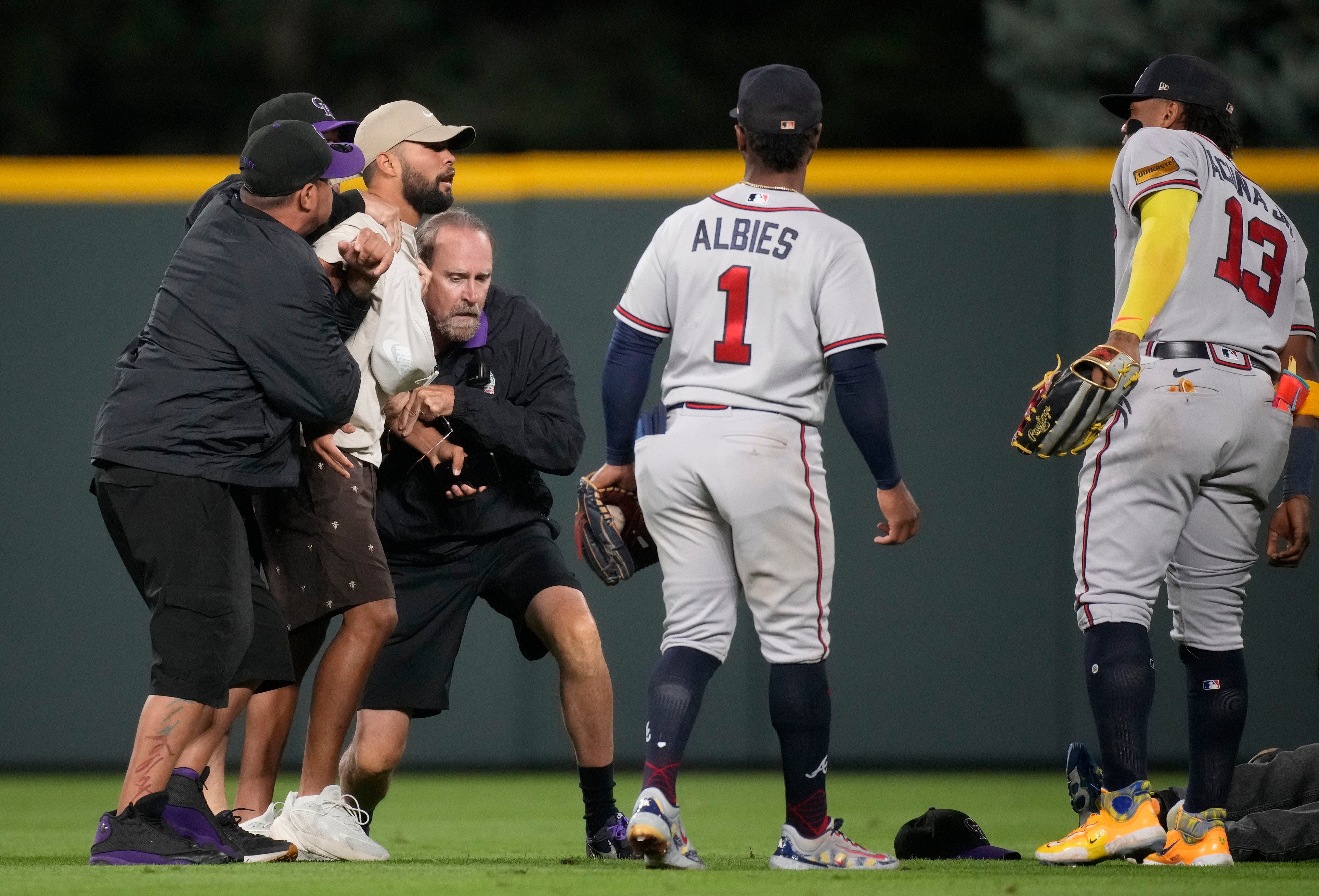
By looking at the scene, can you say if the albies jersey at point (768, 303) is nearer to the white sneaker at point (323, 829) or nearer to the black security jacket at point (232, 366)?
the black security jacket at point (232, 366)

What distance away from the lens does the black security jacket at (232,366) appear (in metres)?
4.18

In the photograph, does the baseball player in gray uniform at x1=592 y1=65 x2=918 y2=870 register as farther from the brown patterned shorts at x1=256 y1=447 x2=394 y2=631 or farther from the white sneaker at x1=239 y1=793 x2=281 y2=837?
the white sneaker at x1=239 y1=793 x2=281 y2=837

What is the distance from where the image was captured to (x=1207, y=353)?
434 cm

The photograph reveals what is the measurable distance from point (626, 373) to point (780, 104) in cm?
80

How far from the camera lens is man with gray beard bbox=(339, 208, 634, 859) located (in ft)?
16.0

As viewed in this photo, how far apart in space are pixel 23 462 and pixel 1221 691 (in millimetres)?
5959

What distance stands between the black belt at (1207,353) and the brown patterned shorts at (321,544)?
220cm

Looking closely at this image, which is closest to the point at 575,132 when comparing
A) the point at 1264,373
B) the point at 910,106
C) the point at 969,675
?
the point at 910,106

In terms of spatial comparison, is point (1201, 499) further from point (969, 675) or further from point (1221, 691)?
point (969, 675)

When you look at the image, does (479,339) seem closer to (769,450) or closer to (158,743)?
(769,450)

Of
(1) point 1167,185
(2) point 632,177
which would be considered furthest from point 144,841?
(2) point 632,177

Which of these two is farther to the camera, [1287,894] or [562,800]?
[562,800]

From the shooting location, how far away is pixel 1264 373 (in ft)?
14.6

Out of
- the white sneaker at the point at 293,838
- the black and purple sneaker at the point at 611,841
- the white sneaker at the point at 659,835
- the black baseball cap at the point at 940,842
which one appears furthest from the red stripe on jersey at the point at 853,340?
the white sneaker at the point at 293,838
